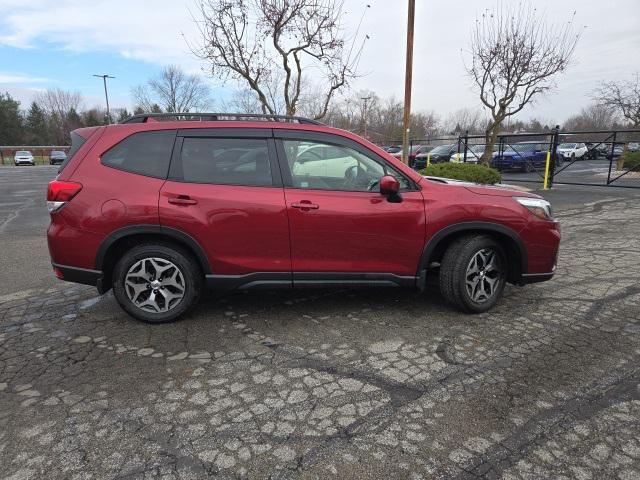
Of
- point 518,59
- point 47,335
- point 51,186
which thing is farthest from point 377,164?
point 518,59

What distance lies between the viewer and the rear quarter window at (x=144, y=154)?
3.80 m

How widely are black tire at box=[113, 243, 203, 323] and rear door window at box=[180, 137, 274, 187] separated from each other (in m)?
0.66

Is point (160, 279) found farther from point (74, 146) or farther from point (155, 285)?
point (74, 146)

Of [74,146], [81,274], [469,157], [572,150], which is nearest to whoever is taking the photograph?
[81,274]

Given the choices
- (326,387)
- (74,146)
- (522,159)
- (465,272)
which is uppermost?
(74,146)

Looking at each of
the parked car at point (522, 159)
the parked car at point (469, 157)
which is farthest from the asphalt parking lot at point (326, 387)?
the parked car at point (522, 159)

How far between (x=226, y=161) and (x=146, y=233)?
3.02 feet

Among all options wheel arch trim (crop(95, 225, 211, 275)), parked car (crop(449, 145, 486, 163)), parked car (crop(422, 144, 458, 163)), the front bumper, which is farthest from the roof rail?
parked car (crop(422, 144, 458, 163))

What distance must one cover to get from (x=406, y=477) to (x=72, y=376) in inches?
93.3

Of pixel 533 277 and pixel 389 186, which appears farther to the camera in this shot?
pixel 533 277

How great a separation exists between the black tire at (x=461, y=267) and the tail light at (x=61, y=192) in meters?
3.28

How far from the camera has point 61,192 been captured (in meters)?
3.71

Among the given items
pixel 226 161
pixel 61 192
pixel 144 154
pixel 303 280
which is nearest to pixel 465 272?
pixel 303 280

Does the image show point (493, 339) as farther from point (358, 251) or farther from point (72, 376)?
point (72, 376)
